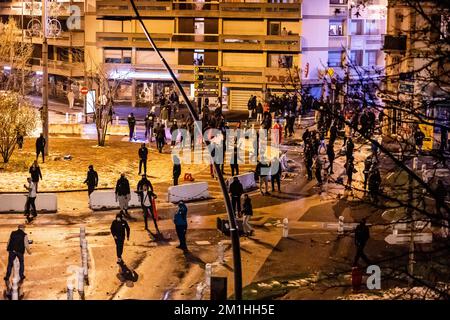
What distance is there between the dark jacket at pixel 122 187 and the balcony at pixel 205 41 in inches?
1396

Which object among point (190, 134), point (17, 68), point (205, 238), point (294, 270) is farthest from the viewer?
point (17, 68)

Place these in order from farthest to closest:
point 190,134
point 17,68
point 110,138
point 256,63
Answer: point 256,63
point 17,68
point 110,138
point 190,134

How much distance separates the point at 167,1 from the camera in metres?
65.2

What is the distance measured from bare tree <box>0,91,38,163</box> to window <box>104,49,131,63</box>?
28.1m

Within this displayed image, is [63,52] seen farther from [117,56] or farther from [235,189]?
[235,189]

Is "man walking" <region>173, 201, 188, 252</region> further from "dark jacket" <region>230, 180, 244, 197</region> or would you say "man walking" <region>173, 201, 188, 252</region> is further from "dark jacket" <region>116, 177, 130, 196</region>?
"dark jacket" <region>230, 180, 244, 197</region>

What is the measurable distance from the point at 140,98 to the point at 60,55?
1037cm

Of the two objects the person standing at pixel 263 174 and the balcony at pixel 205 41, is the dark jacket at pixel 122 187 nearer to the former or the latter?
the person standing at pixel 263 174

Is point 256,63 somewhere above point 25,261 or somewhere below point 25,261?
above

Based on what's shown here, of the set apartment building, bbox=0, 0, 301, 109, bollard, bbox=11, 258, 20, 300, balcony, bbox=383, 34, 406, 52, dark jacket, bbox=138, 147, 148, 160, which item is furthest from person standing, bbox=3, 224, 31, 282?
apartment building, bbox=0, 0, 301, 109

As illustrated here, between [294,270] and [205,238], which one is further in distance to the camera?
[205,238]
